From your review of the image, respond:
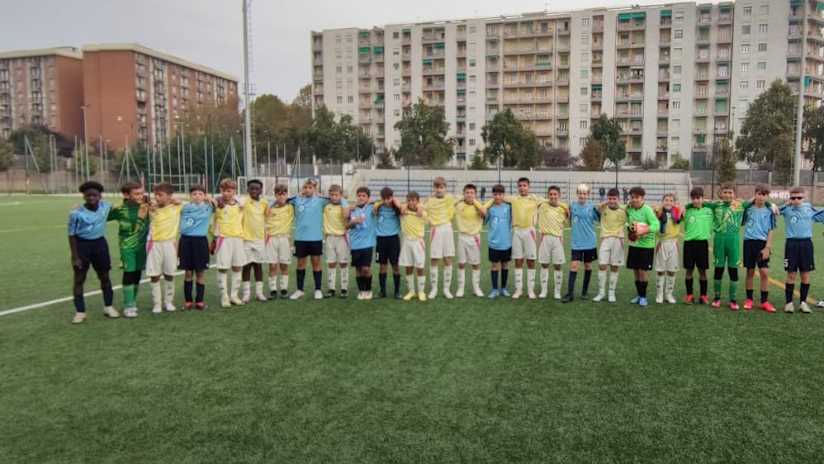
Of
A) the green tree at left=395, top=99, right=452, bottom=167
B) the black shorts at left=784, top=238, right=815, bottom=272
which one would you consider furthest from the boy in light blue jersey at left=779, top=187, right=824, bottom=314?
the green tree at left=395, top=99, right=452, bottom=167

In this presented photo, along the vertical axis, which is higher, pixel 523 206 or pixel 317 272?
pixel 523 206

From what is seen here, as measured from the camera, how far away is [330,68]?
83.3 metres

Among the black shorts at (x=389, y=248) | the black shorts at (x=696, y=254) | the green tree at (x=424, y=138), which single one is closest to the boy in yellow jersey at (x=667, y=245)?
the black shorts at (x=696, y=254)

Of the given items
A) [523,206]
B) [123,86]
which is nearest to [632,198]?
[523,206]

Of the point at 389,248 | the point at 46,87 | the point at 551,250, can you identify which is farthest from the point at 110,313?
the point at 46,87

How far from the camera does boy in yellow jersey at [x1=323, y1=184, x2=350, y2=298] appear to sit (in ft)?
30.5

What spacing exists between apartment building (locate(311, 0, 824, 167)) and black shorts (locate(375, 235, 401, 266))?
63.2 metres

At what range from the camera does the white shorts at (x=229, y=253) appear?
28.4 feet

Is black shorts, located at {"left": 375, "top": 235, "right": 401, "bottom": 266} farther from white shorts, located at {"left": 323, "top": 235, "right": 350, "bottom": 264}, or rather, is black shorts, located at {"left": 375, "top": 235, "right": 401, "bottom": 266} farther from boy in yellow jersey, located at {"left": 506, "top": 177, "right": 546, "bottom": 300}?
boy in yellow jersey, located at {"left": 506, "top": 177, "right": 546, "bottom": 300}

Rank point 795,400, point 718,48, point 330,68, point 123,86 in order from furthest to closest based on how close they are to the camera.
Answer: point 123,86
point 330,68
point 718,48
point 795,400

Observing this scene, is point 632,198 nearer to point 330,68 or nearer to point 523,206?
point 523,206

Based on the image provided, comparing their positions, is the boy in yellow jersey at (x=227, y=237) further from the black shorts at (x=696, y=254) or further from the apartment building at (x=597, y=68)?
the apartment building at (x=597, y=68)

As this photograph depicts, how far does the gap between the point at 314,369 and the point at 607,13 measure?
75809 millimetres

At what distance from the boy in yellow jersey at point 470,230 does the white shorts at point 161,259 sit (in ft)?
13.8
